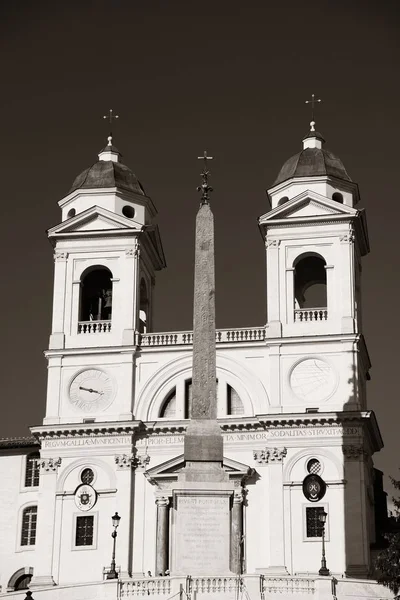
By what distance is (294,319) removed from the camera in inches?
2271

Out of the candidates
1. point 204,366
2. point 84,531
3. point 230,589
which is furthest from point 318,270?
point 230,589

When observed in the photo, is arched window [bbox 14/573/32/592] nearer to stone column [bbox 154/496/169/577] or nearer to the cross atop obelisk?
stone column [bbox 154/496/169/577]

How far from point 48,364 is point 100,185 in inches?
352

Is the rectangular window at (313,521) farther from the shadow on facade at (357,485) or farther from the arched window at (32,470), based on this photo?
the arched window at (32,470)

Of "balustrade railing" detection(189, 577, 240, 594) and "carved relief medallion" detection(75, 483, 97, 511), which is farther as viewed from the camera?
"carved relief medallion" detection(75, 483, 97, 511)

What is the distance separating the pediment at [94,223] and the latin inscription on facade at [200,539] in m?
26.7

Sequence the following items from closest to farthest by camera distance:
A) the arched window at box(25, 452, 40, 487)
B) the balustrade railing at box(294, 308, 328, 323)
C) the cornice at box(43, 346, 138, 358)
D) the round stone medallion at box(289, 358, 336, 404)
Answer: the round stone medallion at box(289, 358, 336, 404)
the balustrade railing at box(294, 308, 328, 323)
the cornice at box(43, 346, 138, 358)
the arched window at box(25, 452, 40, 487)

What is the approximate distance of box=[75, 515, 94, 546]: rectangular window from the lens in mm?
55969

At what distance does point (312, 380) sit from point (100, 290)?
38.2 ft

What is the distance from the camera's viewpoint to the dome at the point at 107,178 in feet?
202

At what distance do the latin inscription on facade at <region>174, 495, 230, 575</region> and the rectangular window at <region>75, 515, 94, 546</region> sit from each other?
70.8 feet

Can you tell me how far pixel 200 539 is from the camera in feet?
115

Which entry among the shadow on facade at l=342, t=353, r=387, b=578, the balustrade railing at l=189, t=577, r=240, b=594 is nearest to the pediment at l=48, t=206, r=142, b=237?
the shadow on facade at l=342, t=353, r=387, b=578

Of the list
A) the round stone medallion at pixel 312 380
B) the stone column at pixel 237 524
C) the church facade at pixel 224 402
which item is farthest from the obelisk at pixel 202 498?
the round stone medallion at pixel 312 380
